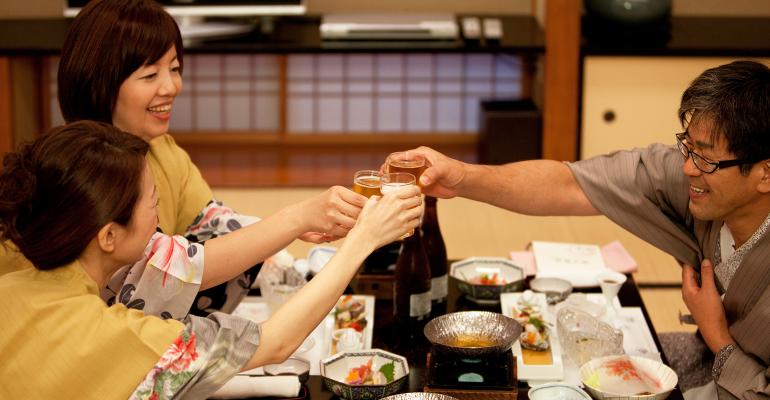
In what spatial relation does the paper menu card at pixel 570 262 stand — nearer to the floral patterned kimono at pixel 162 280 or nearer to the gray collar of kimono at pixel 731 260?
the gray collar of kimono at pixel 731 260

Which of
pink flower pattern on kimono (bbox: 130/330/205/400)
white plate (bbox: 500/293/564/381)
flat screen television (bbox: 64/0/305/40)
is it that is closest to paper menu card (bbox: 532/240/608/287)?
white plate (bbox: 500/293/564/381)

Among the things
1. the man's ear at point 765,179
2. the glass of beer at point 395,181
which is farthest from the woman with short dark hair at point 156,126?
the man's ear at point 765,179

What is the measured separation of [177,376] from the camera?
6.81ft

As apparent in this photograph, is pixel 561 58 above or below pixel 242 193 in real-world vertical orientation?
above

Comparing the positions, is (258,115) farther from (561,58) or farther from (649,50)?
(649,50)

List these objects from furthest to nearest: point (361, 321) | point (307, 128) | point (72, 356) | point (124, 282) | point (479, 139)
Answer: point (307, 128) → point (479, 139) → point (361, 321) → point (124, 282) → point (72, 356)

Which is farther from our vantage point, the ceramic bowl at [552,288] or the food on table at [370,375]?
the ceramic bowl at [552,288]

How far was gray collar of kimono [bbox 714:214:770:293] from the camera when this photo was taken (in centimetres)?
264

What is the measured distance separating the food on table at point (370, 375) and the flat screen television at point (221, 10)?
379cm

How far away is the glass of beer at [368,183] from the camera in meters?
2.45

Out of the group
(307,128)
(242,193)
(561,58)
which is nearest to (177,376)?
(242,193)

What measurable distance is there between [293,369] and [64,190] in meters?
0.76

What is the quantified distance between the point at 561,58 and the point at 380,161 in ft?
3.94

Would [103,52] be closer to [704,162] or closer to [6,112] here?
[704,162]
